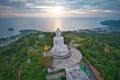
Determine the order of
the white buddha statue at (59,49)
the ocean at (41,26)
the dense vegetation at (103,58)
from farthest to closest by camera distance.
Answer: the ocean at (41,26), the dense vegetation at (103,58), the white buddha statue at (59,49)

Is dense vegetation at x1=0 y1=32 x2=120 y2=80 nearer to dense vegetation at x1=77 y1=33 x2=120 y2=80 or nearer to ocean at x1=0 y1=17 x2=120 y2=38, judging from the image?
dense vegetation at x1=77 y1=33 x2=120 y2=80

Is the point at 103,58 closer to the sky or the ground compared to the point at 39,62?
closer to the ground

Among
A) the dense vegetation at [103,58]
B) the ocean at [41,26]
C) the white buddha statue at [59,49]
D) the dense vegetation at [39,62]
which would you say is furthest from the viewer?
the ocean at [41,26]

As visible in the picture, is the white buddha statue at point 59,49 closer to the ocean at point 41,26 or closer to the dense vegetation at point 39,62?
the dense vegetation at point 39,62

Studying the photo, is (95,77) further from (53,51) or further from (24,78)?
(24,78)

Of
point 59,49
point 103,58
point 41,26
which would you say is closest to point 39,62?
point 59,49

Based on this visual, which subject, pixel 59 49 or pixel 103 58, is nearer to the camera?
pixel 59 49

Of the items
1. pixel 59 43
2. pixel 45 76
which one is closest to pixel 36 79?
pixel 45 76

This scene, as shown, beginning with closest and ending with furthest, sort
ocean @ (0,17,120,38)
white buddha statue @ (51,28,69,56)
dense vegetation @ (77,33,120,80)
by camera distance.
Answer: white buddha statue @ (51,28,69,56) → dense vegetation @ (77,33,120,80) → ocean @ (0,17,120,38)

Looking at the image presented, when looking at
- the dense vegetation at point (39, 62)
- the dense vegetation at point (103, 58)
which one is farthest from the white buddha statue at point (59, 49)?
the dense vegetation at point (103, 58)

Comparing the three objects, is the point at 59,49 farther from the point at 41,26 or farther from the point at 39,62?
the point at 41,26

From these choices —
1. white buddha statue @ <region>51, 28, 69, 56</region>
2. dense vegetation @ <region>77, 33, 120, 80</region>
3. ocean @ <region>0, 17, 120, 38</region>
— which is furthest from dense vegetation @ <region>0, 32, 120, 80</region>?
ocean @ <region>0, 17, 120, 38</region>
